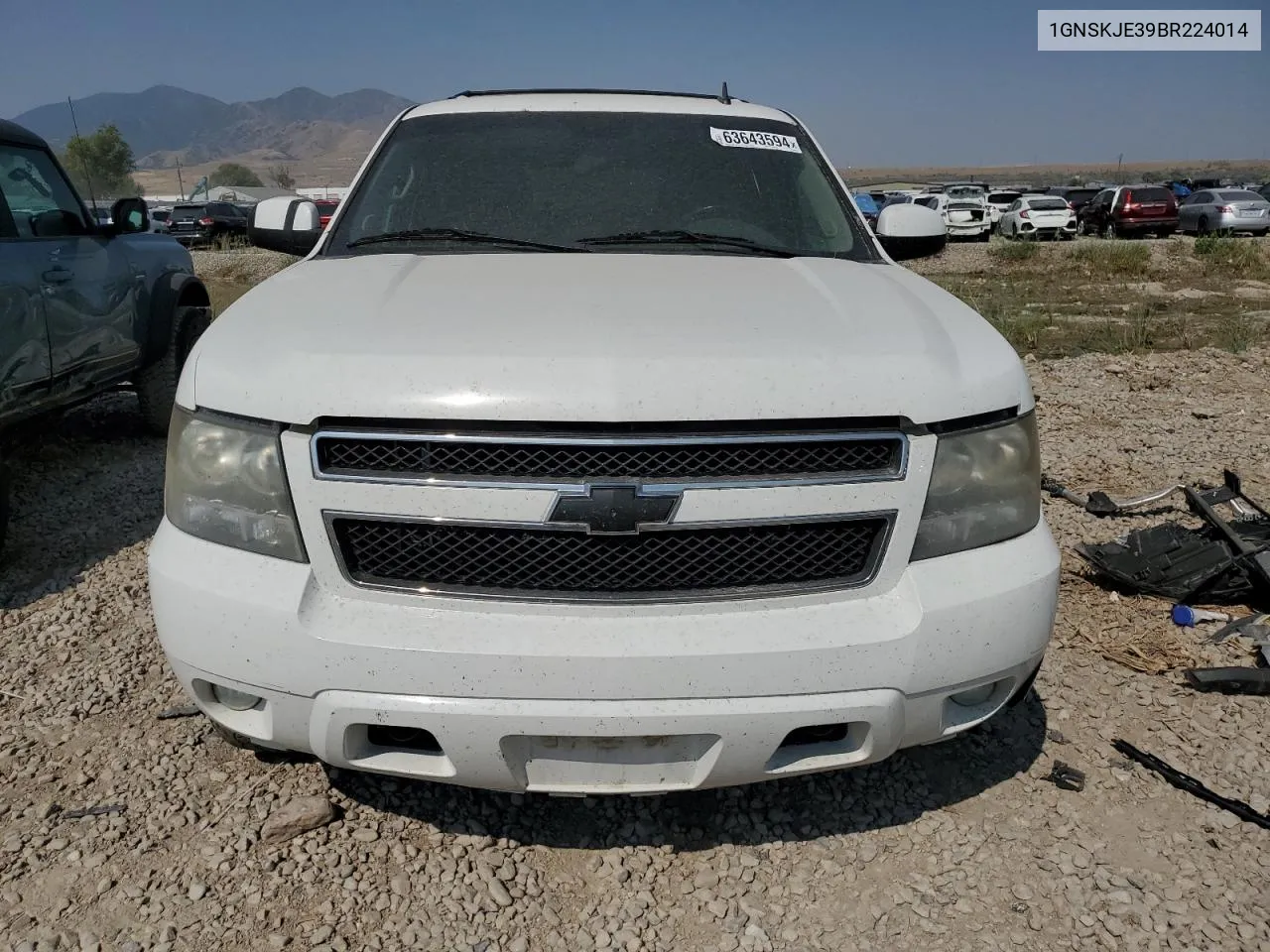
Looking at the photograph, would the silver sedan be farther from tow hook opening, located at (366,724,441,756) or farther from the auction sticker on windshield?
tow hook opening, located at (366,724,441,756)

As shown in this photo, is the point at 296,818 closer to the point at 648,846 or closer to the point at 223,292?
the point at 648,846

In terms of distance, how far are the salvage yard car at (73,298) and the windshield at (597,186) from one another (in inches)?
86.0

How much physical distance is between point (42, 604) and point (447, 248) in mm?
2243

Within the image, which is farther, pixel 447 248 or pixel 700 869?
pixel 447 248

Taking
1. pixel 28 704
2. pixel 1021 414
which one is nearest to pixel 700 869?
pixel 1021 414

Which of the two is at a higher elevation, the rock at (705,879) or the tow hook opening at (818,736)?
the tow hook opening at (818,736)

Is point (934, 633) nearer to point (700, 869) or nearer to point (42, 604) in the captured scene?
point (700, 869)

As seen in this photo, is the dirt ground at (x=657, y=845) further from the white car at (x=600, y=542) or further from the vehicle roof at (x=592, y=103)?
the vehicle roof at (x=592, y=103)

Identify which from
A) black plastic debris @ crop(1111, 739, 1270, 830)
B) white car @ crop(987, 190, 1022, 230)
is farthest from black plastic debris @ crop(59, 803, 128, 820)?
white car @ crop(987, 190, 1022, 230)

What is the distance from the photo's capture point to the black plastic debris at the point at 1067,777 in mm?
2617

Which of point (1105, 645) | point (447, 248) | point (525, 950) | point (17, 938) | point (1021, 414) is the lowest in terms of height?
point (1105, 645)

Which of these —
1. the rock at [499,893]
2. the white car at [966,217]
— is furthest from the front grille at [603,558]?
the white car at [966,217]

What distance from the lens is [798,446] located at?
1981 mm

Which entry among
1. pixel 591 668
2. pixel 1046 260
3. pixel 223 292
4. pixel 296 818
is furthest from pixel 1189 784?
pixel 1046 260
